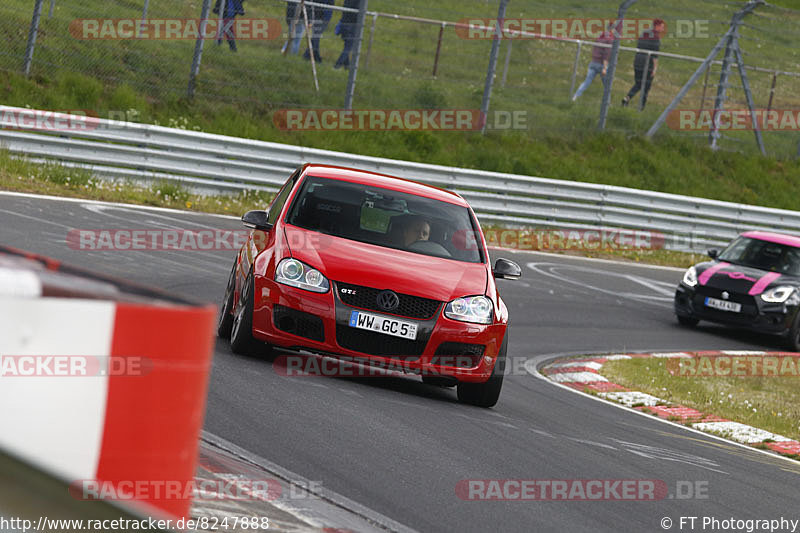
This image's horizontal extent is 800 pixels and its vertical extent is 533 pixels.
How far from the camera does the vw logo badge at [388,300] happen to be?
25.2 feet

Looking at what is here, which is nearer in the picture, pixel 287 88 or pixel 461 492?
pixel 461 492

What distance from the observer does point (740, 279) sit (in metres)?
15.3

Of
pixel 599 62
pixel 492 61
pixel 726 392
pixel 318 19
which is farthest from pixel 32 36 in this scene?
pixel 726 392

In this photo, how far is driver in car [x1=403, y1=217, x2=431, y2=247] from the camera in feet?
28.5

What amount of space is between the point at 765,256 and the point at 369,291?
9.89 m

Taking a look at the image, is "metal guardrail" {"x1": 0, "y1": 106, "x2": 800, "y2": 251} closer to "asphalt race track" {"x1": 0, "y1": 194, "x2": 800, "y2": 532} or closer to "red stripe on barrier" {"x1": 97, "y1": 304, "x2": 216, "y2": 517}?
"asphalt race track" {"x1": 0, "y1": 194, "x2": 800, "y2": 532}

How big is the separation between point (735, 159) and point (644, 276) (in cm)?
1045

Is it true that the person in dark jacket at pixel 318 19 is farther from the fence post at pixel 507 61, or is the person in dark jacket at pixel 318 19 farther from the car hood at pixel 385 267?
the car hood at pixel 385 267

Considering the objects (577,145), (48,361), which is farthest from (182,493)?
(577,145)

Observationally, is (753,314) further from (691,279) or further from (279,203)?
(279,203)

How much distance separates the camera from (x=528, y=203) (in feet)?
69.7

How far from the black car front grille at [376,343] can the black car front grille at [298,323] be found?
135 millimetres

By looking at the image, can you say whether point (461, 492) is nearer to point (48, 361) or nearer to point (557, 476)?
point (557, 476)

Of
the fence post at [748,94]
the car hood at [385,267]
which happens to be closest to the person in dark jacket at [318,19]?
the fence post at [748,94]
